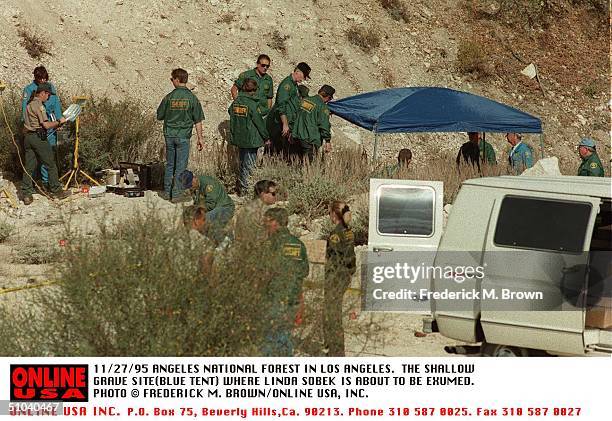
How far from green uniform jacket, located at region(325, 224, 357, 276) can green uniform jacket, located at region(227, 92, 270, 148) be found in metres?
7.44

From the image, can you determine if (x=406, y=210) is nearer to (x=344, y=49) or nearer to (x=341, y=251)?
(x=341, y=251)

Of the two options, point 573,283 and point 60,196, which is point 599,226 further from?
point 60,196

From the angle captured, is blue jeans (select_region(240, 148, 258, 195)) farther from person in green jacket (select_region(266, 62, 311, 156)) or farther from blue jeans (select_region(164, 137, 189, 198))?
blue jeans (select_region(164, 137, 189, 198))

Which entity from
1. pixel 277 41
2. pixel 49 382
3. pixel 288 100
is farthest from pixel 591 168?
pixel 277 41

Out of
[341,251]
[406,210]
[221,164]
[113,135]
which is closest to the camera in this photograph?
[341,251]

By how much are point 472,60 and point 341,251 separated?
2236 centimetres

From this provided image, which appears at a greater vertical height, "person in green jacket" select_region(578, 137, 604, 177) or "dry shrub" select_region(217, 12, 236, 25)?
"dry shrub" select_region(217, 12, 236, 25)

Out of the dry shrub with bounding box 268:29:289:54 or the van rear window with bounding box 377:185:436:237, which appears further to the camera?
the dry shrub with bounding box 268:29:289:54

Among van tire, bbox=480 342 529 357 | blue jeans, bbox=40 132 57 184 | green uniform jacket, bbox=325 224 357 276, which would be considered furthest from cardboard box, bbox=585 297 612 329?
blue jeans, bbox=40 132 57 184

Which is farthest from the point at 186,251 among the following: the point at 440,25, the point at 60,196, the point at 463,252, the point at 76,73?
the point at 440,25

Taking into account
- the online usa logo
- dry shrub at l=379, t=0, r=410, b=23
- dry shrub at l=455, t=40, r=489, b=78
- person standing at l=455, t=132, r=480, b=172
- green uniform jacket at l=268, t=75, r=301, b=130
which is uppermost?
dry shrub at l=379, t=0, r=410, b=23

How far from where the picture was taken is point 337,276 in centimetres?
1012

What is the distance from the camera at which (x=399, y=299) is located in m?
11.5

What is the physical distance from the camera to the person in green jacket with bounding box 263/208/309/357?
925 centimetres
